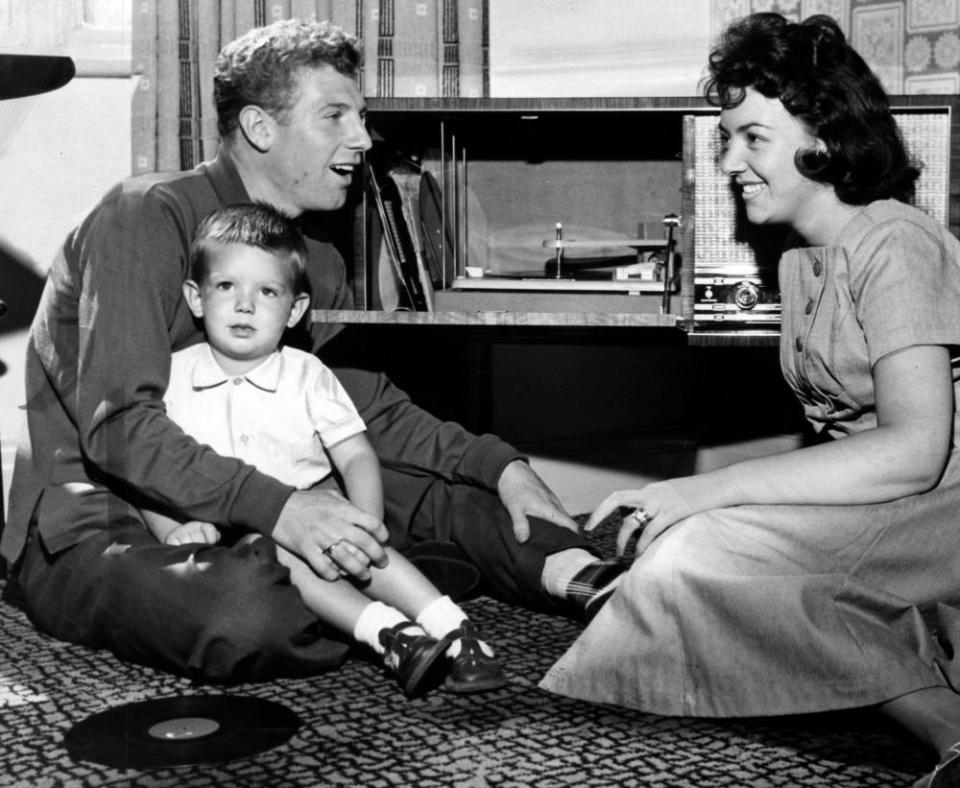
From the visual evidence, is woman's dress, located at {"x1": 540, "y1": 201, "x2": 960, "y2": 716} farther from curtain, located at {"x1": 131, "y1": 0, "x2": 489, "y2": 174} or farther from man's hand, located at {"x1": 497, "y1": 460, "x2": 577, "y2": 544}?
curtain, located at {"x1": 131, "y1": 0, "x2": 489, "y2": 174}

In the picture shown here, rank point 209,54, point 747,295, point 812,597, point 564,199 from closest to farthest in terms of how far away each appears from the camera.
Result: point 812,597, point 747,295, point 209,54, point 564,199

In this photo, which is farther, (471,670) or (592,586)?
(592,586)

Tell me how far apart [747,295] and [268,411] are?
912 mm

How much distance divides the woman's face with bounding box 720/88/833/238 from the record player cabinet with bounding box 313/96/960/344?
16.9 inches

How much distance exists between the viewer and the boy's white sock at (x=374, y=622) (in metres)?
1.62

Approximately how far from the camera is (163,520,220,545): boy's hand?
1712 millimetres

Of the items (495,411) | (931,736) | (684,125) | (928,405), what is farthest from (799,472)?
(495,411)

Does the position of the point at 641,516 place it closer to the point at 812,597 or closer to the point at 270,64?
the point at 812,597

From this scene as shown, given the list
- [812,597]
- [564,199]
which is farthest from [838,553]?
[564,199]

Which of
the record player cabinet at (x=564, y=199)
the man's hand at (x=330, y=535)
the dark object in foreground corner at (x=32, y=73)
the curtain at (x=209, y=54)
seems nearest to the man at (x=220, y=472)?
the man's hand at (x=330, y=535)

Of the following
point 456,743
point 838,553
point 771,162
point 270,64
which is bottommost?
point 456,743

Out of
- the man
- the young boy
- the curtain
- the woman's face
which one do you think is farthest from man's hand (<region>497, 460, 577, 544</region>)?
the curtain

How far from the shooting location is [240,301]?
5.89 feet

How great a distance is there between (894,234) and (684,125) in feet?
2.59
